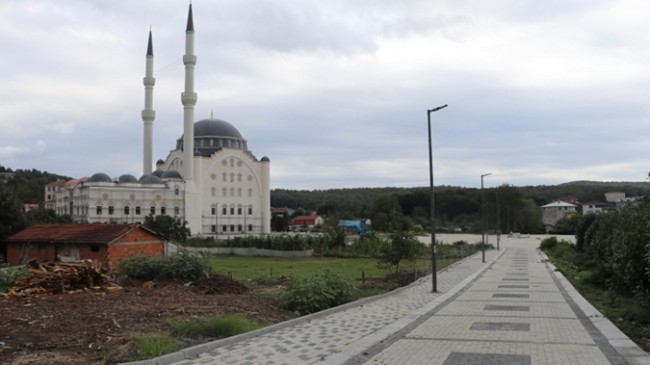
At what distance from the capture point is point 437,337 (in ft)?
37.6

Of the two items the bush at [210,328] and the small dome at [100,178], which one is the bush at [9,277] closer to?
the bush at [210,328]

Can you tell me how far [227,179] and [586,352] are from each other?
3931 inches

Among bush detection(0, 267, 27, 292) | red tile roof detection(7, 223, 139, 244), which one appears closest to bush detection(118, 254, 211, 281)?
bush detection(0, 267, 27, 292)

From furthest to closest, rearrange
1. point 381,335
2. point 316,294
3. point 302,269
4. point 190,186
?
point 190,186 → point 302,269 → point 316,294 → point 381,335

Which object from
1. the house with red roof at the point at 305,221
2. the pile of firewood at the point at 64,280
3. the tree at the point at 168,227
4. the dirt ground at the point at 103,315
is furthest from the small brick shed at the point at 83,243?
the house with red roof at the point at 305,221

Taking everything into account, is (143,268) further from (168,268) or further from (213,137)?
(213,137)

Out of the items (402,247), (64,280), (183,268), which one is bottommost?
(64,280)

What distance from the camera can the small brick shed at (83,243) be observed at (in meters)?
30.2

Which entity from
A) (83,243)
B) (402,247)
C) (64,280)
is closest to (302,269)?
(402,247)

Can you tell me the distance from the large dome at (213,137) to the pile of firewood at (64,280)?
89.3m

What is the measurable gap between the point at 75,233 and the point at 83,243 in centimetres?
168

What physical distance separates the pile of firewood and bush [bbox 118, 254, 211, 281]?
4.95 feet

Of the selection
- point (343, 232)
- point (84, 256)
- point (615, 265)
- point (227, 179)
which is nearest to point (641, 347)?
point (615, 265)

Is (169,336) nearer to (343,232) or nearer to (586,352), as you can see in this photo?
(586,352)
